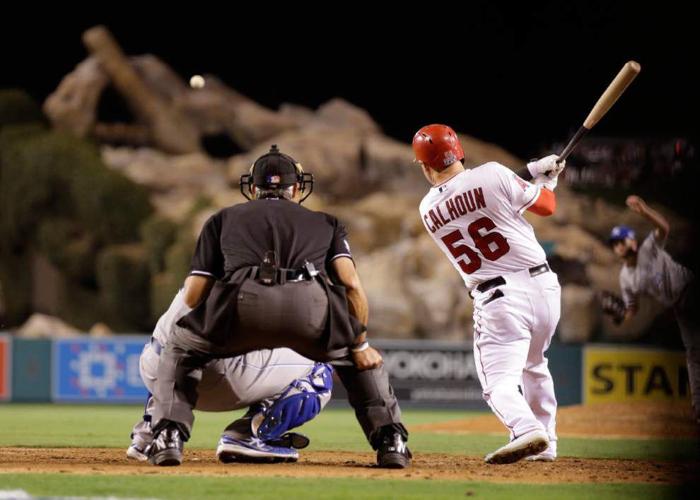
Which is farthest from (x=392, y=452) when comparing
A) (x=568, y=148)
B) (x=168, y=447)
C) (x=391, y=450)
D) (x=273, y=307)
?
(x=568, y=148)

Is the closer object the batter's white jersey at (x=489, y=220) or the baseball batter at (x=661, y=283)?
the batter's white jersey at (x=489, y=220)

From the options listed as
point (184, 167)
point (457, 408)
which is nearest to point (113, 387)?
point (457, 408)

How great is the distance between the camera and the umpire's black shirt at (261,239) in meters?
5.71

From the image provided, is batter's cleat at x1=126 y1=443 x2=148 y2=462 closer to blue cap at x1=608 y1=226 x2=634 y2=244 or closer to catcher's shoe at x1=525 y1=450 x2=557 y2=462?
catcher's shoe at x1=525 y1=450 x2=557 y2=462

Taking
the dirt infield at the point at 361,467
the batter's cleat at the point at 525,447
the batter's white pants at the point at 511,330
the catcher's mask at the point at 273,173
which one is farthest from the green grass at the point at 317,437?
the catcher's mask at the point at 273,173

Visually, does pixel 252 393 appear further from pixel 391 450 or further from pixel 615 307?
pixel 615 307

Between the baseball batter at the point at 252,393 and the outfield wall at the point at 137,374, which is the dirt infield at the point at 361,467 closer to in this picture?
the baseball batter at the point at 252,393

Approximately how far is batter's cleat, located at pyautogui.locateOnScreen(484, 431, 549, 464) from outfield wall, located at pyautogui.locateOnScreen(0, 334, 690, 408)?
30.8 feet

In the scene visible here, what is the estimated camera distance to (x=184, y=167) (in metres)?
30.4

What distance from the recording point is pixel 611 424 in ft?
35.8

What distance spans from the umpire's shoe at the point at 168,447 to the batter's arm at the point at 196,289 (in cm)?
61

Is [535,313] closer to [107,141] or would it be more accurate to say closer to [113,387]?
[113,387]

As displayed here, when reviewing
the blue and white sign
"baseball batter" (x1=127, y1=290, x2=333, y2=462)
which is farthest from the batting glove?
the blue and white sign

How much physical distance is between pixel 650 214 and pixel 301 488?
200 inches
